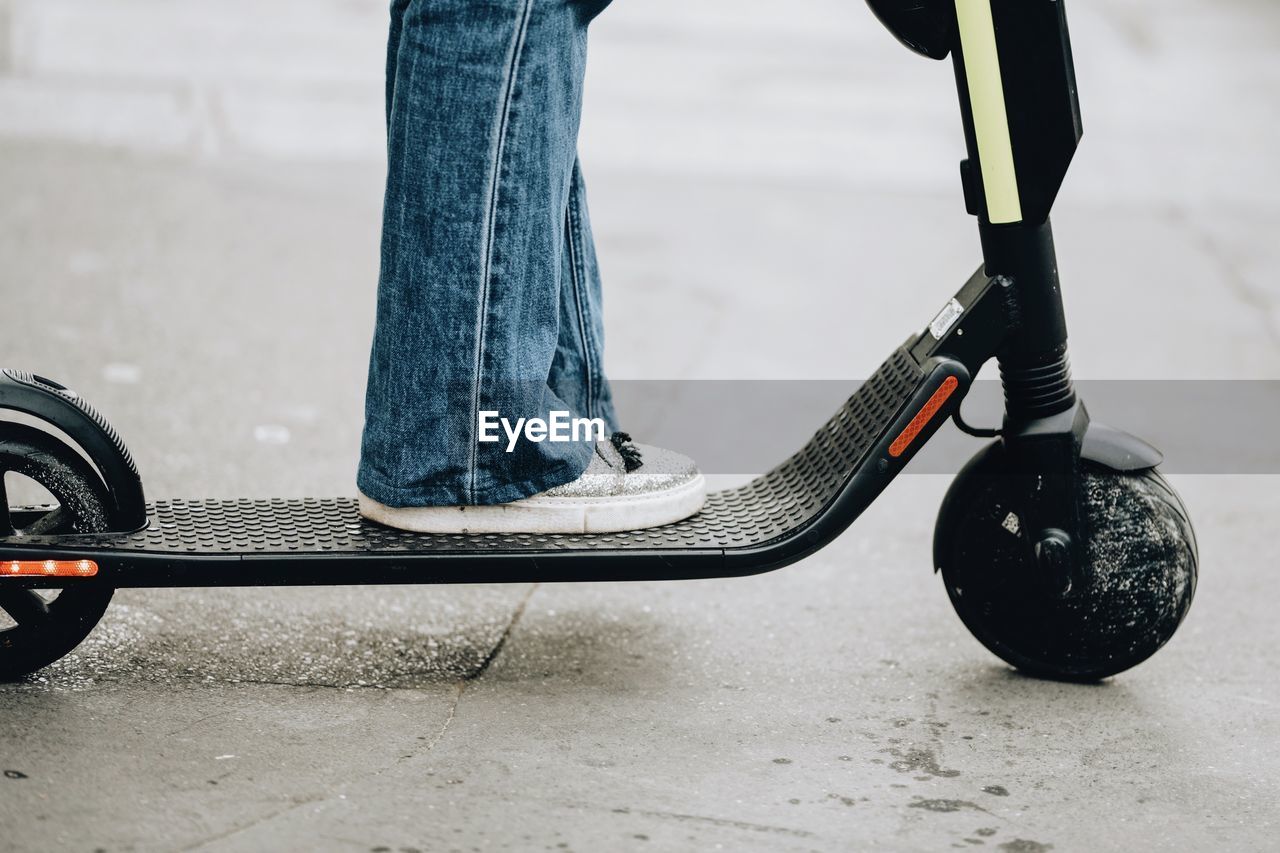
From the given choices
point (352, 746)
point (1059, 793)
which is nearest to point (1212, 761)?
point (1059, 793)

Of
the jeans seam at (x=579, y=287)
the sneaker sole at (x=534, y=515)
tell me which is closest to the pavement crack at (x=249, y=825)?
the sneaker sole at (x=534, y=515)

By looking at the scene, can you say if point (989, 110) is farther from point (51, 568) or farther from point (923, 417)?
point (51, 568)

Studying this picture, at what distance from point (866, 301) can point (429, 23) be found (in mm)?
3130

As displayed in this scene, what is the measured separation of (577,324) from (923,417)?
2.03 ft

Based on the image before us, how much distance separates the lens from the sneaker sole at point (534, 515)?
2330 mm

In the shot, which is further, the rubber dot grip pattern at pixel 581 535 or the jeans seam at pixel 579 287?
the jeans seam at pixel 579 287

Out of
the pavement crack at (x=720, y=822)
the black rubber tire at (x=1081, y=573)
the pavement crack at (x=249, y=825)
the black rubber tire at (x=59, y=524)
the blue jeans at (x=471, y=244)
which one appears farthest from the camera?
the black rubber tire at (x=1081, y=573)

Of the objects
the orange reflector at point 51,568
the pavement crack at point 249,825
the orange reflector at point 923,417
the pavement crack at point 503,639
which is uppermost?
the orange reflector at point 923,417

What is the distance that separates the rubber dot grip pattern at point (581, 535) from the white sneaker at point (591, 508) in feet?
0.05

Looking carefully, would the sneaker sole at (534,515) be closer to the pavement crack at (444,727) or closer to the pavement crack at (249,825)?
the pavement crack at (444,727)

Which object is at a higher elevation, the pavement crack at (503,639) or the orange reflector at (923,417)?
the orange reflector at (923,417)

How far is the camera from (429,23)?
2.14 metres

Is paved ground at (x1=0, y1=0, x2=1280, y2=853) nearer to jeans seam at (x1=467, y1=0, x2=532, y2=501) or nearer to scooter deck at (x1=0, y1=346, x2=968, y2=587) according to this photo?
scooter deck at (x1=0, y1=346, x2=968, y2=587)

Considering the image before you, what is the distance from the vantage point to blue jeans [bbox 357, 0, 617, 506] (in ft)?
7.07
